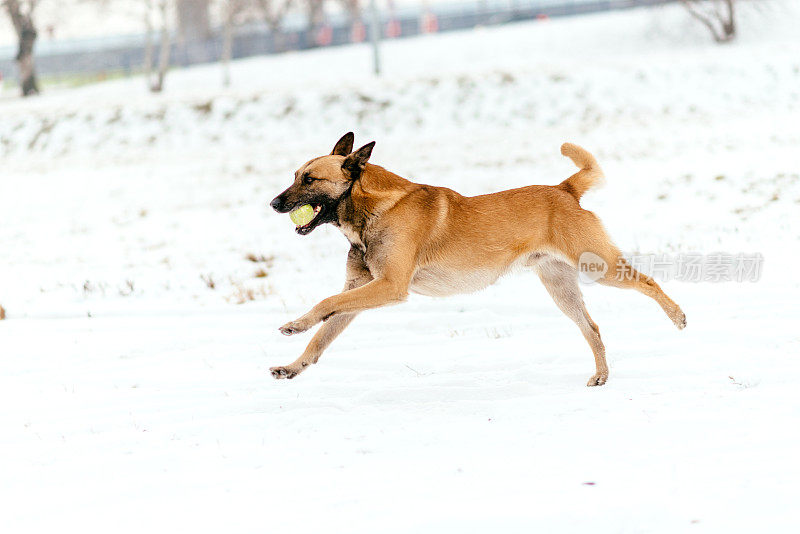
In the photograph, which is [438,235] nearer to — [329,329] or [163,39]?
[329,329]

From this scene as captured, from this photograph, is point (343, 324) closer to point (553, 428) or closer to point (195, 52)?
point (553, 428)

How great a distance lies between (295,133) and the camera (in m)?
23.1

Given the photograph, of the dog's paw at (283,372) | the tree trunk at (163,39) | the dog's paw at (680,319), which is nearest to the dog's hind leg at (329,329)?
the dog's paw at (283,372)

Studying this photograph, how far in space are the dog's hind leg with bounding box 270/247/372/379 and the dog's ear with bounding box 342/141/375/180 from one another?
49cm

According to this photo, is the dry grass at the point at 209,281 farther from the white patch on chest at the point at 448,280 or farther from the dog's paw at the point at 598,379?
the dog's paw at the point at 598,379

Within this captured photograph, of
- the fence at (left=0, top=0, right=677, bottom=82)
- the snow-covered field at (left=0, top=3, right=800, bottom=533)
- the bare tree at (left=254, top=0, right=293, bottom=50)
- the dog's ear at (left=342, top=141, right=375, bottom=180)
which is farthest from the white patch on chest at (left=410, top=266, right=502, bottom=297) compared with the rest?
the fence at (left=0, top=0, right=677, bottom=82)

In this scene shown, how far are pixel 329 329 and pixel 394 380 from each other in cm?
58

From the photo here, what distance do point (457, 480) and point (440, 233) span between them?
5.73ft

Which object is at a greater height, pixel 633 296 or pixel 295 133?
pixel 633 296

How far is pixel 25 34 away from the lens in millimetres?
36281

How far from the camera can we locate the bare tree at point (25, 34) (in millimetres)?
34312

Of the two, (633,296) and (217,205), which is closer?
(633,296)

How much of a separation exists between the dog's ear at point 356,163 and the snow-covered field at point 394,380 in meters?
1.43

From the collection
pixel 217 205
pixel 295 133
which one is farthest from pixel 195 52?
pixel 217 205
